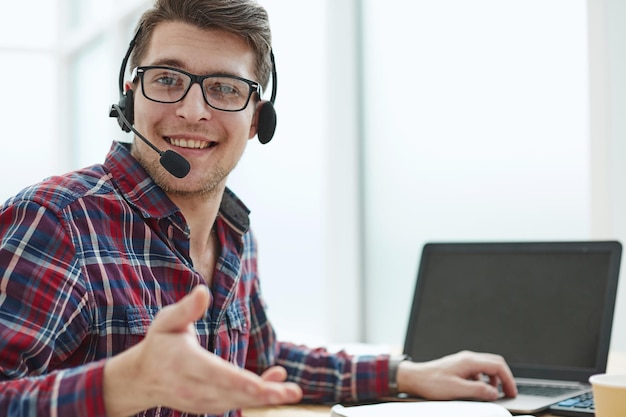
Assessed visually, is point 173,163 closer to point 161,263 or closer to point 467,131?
point 161,263

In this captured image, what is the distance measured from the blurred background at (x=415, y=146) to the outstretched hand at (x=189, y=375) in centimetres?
120

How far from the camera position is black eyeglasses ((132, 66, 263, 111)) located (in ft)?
4.34

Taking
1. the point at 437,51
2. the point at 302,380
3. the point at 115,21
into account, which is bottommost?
the point at 302,380

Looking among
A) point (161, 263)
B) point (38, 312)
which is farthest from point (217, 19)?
point (38, 312)

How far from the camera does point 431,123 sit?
2.31 metres

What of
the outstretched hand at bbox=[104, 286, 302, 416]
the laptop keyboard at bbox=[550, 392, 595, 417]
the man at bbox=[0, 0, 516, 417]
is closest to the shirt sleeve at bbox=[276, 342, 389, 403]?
the man at bbox=[0, 0, 516, 417]

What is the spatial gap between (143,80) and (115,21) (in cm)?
288

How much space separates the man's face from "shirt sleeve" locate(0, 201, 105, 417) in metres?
0.27

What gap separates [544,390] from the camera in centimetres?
136

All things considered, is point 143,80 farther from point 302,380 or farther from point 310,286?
point 310,286

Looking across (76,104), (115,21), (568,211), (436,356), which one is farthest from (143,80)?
(76,104)

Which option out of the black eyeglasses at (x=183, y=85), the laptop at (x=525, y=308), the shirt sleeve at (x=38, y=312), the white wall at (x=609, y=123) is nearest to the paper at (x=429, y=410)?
the laptop at (x=525, y=308)

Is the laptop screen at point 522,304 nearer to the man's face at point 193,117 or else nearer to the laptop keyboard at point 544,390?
the laptop keyboard at point 544,390

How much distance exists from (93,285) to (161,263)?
14 cm
